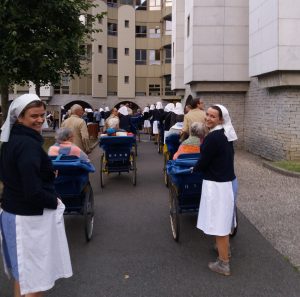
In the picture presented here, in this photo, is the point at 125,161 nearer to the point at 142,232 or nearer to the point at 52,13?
the point at 142,232

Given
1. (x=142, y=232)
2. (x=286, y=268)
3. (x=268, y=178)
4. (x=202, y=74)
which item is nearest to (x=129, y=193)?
(x=142, y=232)

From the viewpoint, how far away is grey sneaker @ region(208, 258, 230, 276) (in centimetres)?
490

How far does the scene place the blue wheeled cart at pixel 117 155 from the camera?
1016 centimetres

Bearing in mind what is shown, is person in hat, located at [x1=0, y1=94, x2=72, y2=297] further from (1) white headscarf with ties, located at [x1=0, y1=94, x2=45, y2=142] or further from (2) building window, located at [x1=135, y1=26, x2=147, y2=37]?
(2) building window, located at [x1=135, y1=26, x2=147, y2=37]

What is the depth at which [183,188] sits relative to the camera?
6051 millimetres

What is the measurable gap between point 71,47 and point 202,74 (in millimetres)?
5697

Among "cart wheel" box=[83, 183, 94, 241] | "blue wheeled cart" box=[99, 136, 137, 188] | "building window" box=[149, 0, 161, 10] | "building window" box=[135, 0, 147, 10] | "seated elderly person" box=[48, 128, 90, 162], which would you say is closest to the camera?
"cart wheel" box=[83, 183, 94, 241]

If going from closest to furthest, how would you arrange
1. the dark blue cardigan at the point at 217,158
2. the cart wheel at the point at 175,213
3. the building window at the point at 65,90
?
the dark blue cardigan at the point at 217,158
the cart wheel at the point at 175,213
the building window at the point at 65,90

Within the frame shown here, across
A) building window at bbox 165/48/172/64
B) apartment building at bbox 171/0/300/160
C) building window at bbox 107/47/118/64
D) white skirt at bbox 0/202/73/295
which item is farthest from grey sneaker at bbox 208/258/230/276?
building window at bbox 165/48/172/64

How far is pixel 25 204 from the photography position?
3.29 meters

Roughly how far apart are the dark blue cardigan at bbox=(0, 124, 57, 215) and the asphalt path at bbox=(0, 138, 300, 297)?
1.48m

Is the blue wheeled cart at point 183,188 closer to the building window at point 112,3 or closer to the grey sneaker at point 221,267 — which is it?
the grey sneaker at point 221,267

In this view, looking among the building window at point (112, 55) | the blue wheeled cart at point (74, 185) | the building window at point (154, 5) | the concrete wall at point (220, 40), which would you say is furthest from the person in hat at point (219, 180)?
the building window at point (154, 5)

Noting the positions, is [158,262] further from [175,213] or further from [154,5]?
[154,5]
